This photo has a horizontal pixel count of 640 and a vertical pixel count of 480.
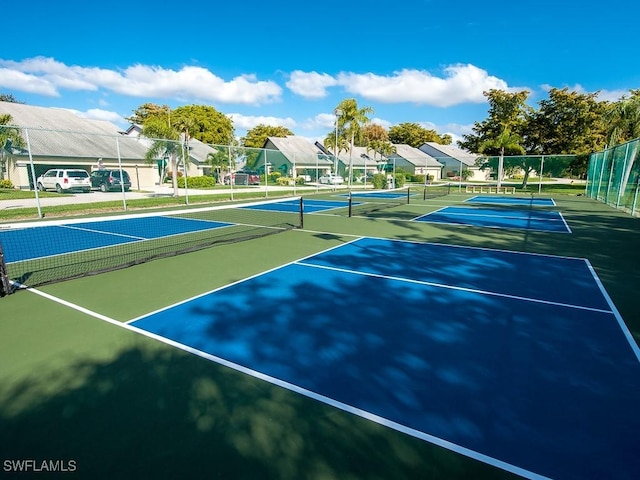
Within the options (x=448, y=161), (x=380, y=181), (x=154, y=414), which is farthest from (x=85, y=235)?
(x=448, y=161)

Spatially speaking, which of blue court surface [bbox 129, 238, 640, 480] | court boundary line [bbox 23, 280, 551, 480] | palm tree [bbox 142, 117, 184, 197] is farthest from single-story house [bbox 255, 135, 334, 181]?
court boundary line [bbox 23, 280, 551, 480]

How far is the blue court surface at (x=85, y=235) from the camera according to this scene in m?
9.53

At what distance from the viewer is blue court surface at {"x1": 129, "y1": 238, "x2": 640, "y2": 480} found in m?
2.89

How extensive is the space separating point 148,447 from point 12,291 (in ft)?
17.2

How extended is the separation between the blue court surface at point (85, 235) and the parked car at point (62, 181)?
15110mm

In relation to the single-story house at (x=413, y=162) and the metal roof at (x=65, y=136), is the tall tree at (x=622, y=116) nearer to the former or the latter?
the single-story house at (x=413, y=162)

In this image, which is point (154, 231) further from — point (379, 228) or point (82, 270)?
point (379, 228)

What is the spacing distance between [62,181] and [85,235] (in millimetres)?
18545

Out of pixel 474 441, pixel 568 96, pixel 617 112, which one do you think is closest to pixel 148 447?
pixel 474 441

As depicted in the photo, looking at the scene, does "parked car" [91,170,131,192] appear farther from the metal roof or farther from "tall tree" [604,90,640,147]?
"tall tree" [604,90,640,147]

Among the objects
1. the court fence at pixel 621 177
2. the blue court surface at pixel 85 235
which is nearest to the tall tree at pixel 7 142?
the blue court surface at pixel 85 235

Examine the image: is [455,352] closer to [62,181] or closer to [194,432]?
[194,432]

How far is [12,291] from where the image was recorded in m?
6.18

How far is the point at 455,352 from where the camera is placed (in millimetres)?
4164
